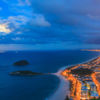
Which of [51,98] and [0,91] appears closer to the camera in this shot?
[51,98]

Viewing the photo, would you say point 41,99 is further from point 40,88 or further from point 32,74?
point 32,74

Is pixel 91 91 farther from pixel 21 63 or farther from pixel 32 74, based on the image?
pixel 21 63

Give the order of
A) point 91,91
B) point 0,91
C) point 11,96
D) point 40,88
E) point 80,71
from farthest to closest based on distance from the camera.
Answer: point 80,71 < point 40,88 < point 0,91 < point 11,96 < point 91,91

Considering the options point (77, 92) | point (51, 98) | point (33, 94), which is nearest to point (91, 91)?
point (77, 92)

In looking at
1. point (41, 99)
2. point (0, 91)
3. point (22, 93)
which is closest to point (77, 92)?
point (41, 99)

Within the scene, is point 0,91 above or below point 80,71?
below

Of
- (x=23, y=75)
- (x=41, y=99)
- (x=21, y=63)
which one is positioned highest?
(x=21, y=63)

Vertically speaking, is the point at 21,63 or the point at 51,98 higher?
the point at 21,63

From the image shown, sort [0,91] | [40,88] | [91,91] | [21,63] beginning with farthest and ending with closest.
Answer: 1. [21,63]
2. [40,88]
3. [0,91]
4. [91,91]

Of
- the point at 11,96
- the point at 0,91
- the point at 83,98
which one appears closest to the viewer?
the point at 83,98
